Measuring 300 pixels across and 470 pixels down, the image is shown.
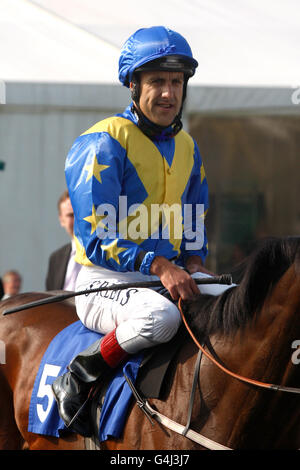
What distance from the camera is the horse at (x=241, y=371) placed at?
2412 millimetres

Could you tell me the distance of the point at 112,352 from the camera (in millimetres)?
2785

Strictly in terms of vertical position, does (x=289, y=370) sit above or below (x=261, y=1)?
below

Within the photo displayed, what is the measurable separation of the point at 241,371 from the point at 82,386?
73 cm

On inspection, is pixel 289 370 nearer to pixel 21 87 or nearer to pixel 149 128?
pixel 149 128

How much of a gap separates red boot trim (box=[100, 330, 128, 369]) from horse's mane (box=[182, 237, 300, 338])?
350mm

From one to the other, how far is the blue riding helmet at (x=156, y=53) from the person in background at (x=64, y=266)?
104 inches

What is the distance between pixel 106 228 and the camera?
2869 millimetres

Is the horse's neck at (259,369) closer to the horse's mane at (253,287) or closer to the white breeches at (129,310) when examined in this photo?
the horse's mane at (253,287)

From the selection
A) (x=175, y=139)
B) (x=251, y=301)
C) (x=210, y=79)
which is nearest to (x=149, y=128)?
(x=175, y=139)

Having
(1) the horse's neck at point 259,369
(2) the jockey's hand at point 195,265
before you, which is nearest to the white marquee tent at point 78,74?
(2) the jockey's hand at point 195,265

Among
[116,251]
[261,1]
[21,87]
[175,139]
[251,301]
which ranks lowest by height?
[251,301]

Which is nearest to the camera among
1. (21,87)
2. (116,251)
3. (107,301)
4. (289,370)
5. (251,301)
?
(289,370)

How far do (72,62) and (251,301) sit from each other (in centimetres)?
542

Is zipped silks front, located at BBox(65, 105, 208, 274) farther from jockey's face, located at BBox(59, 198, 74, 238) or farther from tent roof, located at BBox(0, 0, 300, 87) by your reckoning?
tent roof, located at BBox(0, 0, 300, 87)
